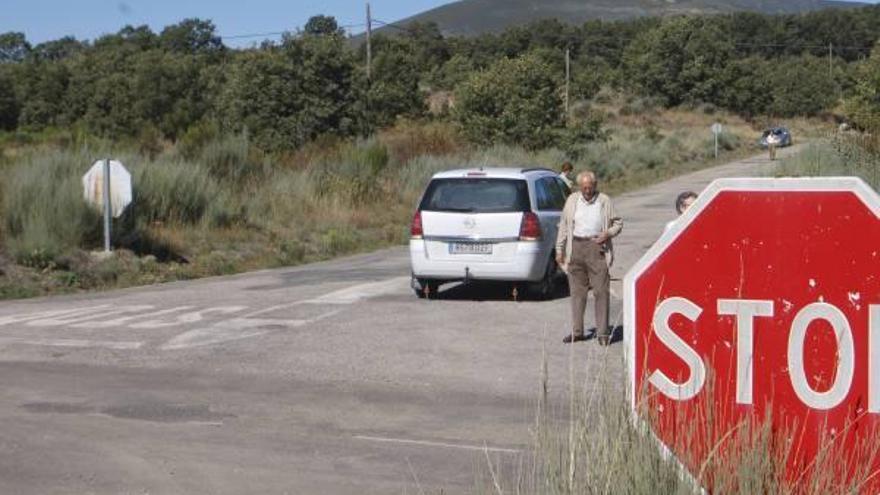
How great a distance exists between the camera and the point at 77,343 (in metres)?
12.6

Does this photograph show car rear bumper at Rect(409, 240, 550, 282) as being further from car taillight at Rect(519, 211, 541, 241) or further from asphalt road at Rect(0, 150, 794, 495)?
asphalt road at Rect(0, 150, 794, 495)

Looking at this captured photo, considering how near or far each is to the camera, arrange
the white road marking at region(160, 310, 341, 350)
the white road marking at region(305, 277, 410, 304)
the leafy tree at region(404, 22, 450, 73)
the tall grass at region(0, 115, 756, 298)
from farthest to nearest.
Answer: the leafy tree at region(404, 22, 450, 73)
the tall grass at region(0, 115, 756, 298)
the white road marking at region(305, 277, 410, 304)
the white road marking at region(160, 310, 341, 350)

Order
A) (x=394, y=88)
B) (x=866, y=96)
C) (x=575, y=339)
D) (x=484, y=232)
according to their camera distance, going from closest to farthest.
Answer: (x=575, y=339) < (x=484, y=232) < (x=866, y=96) < (x=394, y=88)

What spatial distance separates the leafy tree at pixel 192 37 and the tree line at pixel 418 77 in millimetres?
105

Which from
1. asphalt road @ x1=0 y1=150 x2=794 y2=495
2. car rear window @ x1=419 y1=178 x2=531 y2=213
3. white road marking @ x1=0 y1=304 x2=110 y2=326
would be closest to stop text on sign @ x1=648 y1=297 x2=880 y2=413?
asphalt road @ x1=0 y1=150 x2=794 y2=495

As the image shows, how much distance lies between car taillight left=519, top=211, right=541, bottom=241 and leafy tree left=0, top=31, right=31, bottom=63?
9753 cm

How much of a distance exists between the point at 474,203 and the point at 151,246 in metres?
7.70

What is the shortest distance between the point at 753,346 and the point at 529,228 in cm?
1310

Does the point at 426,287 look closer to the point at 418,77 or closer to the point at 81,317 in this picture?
the point at 81,317

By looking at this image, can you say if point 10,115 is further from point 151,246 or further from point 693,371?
point 693,371

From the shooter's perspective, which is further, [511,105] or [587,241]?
[511,105]

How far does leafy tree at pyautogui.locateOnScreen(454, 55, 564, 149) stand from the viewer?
146 ft

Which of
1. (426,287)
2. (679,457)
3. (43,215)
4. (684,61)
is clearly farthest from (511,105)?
(684,61)

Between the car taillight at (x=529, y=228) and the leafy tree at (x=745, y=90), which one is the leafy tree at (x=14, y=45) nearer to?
the leafy tree at (x=745, y=90)
